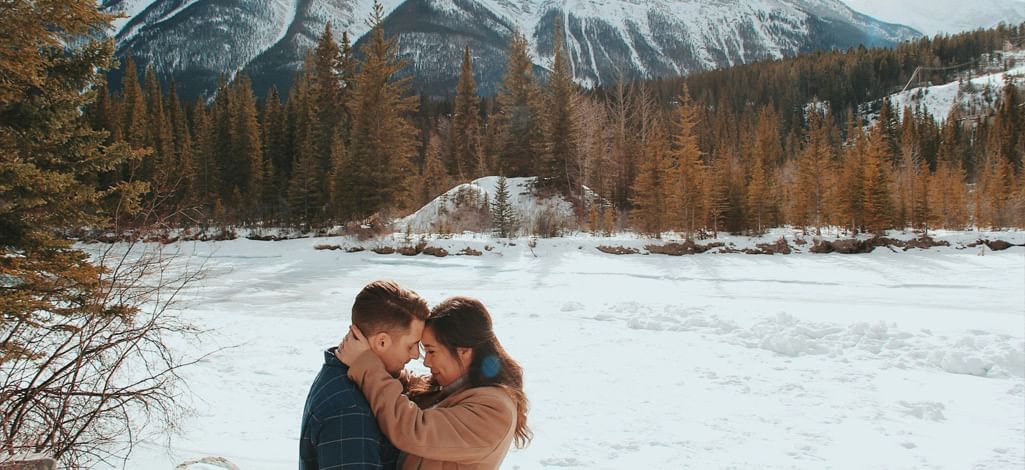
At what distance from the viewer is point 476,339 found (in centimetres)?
176

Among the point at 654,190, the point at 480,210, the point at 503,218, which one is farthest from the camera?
the point at 480,210

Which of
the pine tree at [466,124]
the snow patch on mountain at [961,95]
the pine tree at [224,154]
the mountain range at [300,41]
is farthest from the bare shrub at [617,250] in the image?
the mountain range at [300,41]

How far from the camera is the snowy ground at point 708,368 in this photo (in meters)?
5.27

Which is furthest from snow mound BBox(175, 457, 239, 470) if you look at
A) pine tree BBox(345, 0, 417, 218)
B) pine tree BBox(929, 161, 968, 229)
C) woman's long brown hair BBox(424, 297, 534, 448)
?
pine tree BBox(929, 161, 968, 229)

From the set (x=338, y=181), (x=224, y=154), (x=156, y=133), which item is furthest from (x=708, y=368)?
(x=156, y=133)

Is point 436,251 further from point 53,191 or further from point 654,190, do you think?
point 53,191

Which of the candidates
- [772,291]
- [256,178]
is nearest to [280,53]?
[256,178]

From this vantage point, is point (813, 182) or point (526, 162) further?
point (526, 162)

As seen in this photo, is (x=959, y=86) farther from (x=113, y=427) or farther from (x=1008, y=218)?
(x=113, y=427)

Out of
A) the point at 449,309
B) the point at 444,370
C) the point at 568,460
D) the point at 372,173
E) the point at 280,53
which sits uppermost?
the point at 280,53

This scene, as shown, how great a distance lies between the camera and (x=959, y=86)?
88.3 metres

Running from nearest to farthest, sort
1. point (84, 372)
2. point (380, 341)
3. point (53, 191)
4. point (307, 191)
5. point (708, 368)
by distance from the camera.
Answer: point (380, 341), point (84, 372), point (53, 191), point (708, 368), point (307, 191)

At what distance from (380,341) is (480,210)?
2664cm

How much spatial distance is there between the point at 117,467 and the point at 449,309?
15.5ft
